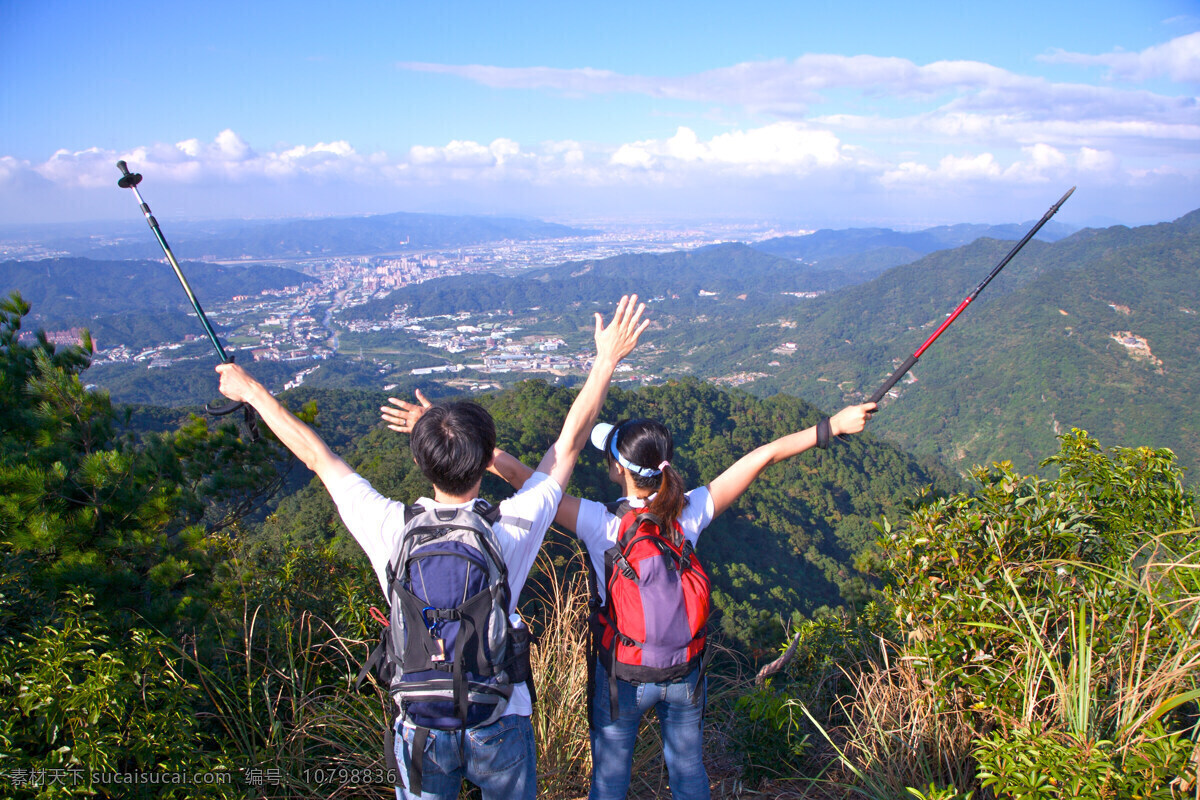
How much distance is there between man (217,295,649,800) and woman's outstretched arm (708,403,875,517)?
52 centimetres

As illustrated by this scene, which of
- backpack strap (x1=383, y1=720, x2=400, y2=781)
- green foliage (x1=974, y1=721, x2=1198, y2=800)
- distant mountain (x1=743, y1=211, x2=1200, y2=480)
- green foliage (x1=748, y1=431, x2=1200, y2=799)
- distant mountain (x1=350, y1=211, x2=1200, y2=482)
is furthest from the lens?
distant mountain (x1=350, y1=211, x2=1200, y2=482)

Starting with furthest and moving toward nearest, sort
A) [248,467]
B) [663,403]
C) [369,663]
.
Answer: [663,403] → [248,467] → [369,663]

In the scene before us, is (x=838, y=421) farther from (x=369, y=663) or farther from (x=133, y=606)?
(x=133, y=606)

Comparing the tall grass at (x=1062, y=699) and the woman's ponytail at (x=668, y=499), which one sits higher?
the woman's ponytail at (x=668, y=499)

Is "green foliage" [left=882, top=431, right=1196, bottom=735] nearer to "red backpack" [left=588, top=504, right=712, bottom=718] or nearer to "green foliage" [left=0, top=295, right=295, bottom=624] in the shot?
"red backpack" [left=588, top=504, right=712, bottom=718]

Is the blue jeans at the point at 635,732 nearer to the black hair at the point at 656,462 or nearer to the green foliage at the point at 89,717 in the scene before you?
the black hair at the point at 656,462

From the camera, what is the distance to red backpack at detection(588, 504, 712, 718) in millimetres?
1688

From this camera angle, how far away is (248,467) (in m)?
5.50

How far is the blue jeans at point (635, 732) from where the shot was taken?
1.75m

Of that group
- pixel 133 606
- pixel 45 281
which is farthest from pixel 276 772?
pixel 45 281

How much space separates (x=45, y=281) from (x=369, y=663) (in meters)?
117

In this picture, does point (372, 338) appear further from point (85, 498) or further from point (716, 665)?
point (716, 665)

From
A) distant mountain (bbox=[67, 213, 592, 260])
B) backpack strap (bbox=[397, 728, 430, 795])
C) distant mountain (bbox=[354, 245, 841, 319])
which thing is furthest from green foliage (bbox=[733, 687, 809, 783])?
distant mountain (bbox=[67, 213, 592, 260])

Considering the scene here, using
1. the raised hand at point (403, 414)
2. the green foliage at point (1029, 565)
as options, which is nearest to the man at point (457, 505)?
the raised hand at point (403, 414)
